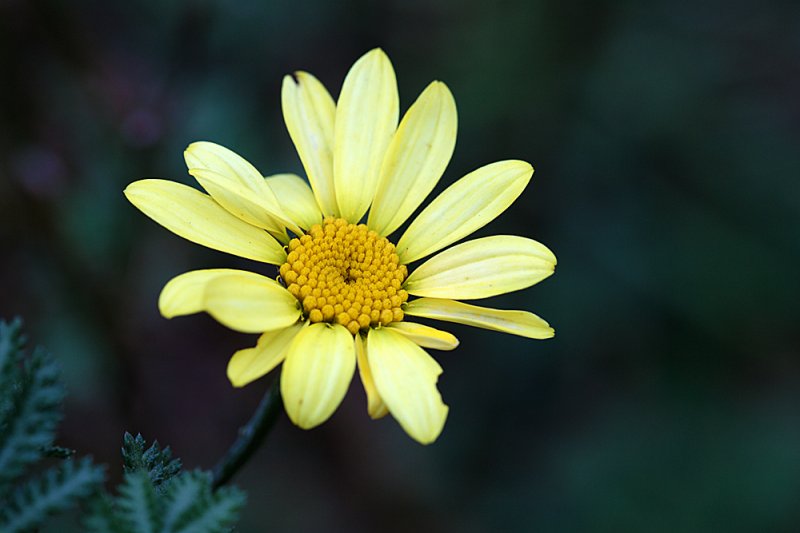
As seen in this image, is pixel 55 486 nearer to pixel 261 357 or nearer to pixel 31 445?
pixel 31 445

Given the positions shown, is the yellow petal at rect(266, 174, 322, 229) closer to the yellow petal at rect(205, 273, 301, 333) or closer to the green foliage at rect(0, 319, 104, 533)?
the yellow petal at rect(205, 273, 301, 333)

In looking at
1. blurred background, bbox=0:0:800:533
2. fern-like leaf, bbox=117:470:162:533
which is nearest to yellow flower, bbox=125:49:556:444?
fern-like leaf, bbox=117:470:162:533

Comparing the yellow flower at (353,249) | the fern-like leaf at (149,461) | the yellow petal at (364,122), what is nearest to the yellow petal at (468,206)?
the yellow flower at (353,249)

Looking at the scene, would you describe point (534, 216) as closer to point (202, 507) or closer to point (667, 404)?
point (667, 404)

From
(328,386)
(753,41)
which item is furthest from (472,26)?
(328,386)

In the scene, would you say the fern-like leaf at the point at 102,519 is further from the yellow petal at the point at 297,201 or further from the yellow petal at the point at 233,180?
the yellow petal at the point at 297,201

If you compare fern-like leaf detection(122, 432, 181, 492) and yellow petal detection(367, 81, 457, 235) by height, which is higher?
yellow petal detection(367, 81, 457, 235)

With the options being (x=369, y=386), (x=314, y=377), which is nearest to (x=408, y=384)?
(x=369, y=386)
